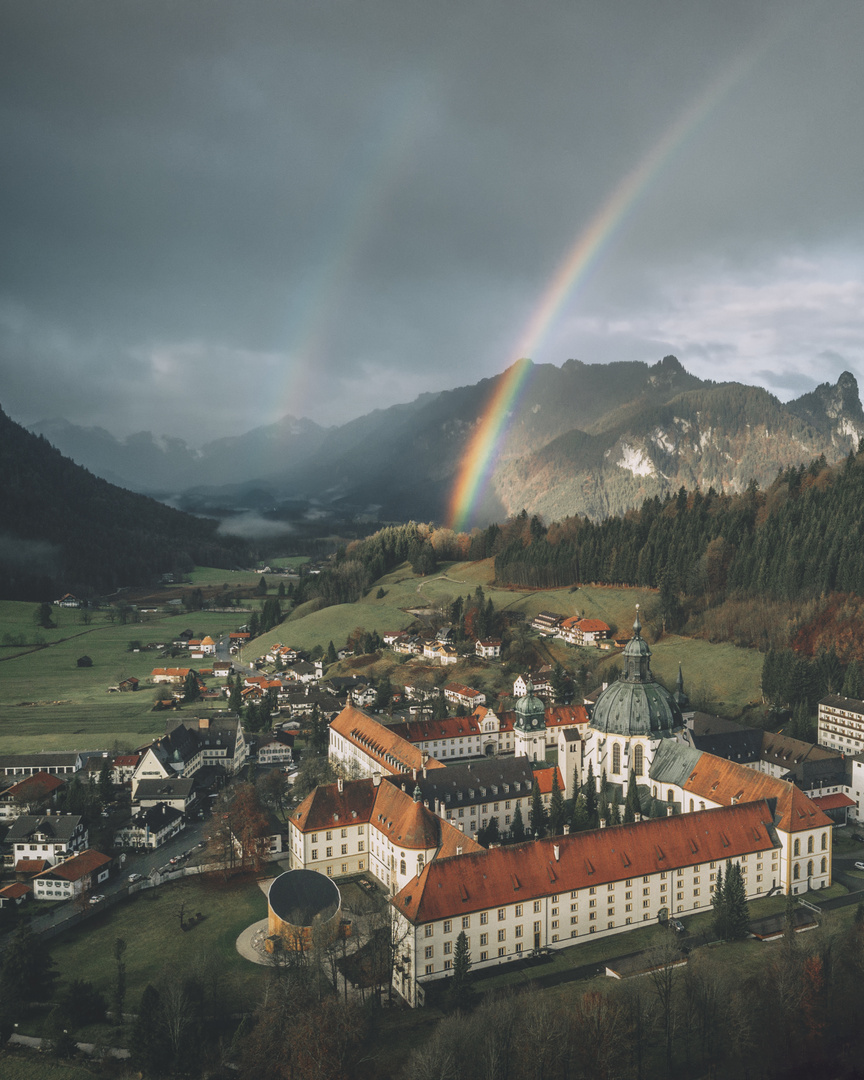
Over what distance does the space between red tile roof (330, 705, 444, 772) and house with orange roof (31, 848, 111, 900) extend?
28869 millimetres

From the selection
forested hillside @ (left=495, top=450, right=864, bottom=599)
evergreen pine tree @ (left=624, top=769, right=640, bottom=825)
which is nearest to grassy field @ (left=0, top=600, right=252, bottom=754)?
evergreen pine tree @ (left=624, top=769, right=640, bottom=825)

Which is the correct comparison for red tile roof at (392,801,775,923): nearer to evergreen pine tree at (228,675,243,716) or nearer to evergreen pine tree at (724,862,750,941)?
evergreen pine tree at (724,862,750,941)

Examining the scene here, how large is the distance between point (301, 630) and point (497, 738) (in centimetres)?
7270

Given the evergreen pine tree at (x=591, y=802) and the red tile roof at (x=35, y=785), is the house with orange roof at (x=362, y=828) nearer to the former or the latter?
the evergreen pine tree at (x=591, y=802)

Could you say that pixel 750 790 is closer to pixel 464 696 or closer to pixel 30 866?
pixel 464 696

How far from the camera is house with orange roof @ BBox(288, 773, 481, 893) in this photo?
63.3m

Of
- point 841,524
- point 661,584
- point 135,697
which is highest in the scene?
point 841,524

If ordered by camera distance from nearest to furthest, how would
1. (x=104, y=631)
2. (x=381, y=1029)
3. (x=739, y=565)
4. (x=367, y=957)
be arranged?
(x=381, y=1029)
(x=367, y=957)
(x=739, y=565)
(x=104, y=631)

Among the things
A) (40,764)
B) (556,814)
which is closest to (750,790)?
(556,814)

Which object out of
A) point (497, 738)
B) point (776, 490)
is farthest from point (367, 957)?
→ point (776, 490)

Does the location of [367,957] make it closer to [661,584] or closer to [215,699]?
[215,699]

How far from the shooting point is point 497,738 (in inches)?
4008

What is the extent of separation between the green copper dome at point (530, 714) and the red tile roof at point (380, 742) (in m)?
11.7

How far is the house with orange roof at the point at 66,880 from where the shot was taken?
215 feet
